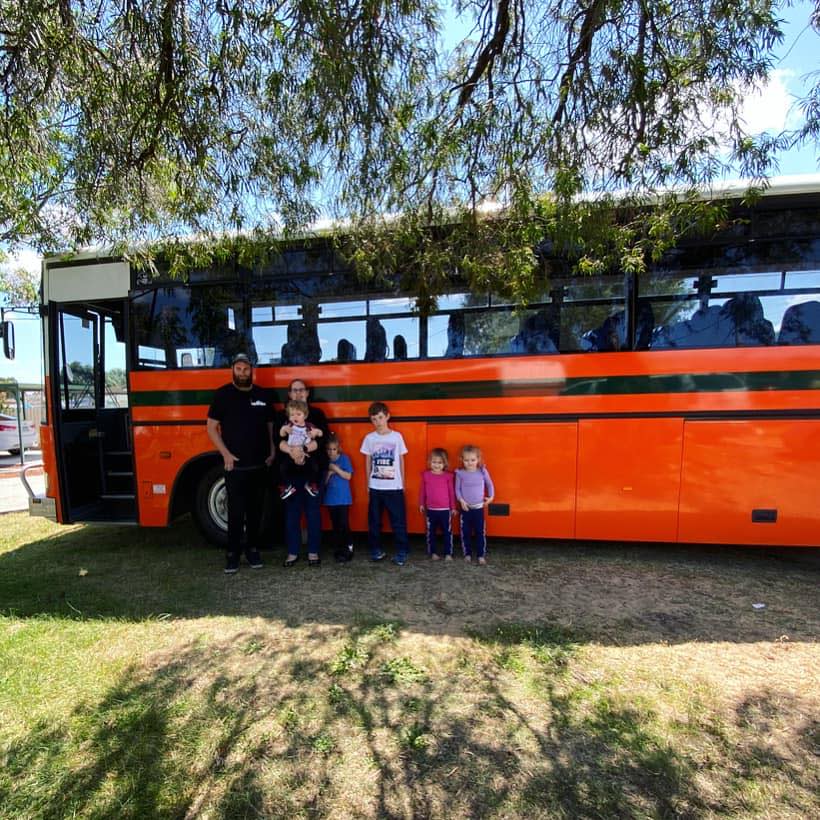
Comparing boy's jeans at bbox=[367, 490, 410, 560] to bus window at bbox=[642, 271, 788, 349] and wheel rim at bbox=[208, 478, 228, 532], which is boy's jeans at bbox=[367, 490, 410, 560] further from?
bus window at bbox=[642, 271, 788, 349]

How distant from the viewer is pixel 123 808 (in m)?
2.13

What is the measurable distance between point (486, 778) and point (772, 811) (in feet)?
3.74

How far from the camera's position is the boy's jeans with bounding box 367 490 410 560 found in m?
4.85

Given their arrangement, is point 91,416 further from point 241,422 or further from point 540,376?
point 540,376

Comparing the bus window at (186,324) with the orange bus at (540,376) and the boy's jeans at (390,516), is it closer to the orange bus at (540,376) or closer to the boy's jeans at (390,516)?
the orange bus at (540,376)

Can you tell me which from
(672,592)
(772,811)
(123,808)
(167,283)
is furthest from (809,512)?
(167,283)

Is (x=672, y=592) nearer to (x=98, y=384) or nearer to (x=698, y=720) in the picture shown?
(x=698, y=720)

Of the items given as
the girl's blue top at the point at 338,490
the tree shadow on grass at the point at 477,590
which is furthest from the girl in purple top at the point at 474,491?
the girl's blue top at the point at 338,490

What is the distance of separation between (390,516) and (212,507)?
1960 mm

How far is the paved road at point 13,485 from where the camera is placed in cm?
798

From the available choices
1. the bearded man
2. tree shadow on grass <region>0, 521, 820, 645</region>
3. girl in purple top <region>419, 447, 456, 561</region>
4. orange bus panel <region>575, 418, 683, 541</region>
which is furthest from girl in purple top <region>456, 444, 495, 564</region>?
the bearded man

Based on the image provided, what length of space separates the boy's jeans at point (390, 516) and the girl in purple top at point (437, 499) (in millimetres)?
222

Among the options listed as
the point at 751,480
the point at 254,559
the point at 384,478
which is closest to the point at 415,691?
the point at 384,478

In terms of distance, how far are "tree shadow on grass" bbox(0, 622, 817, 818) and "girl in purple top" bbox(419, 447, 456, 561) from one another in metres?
1.74
